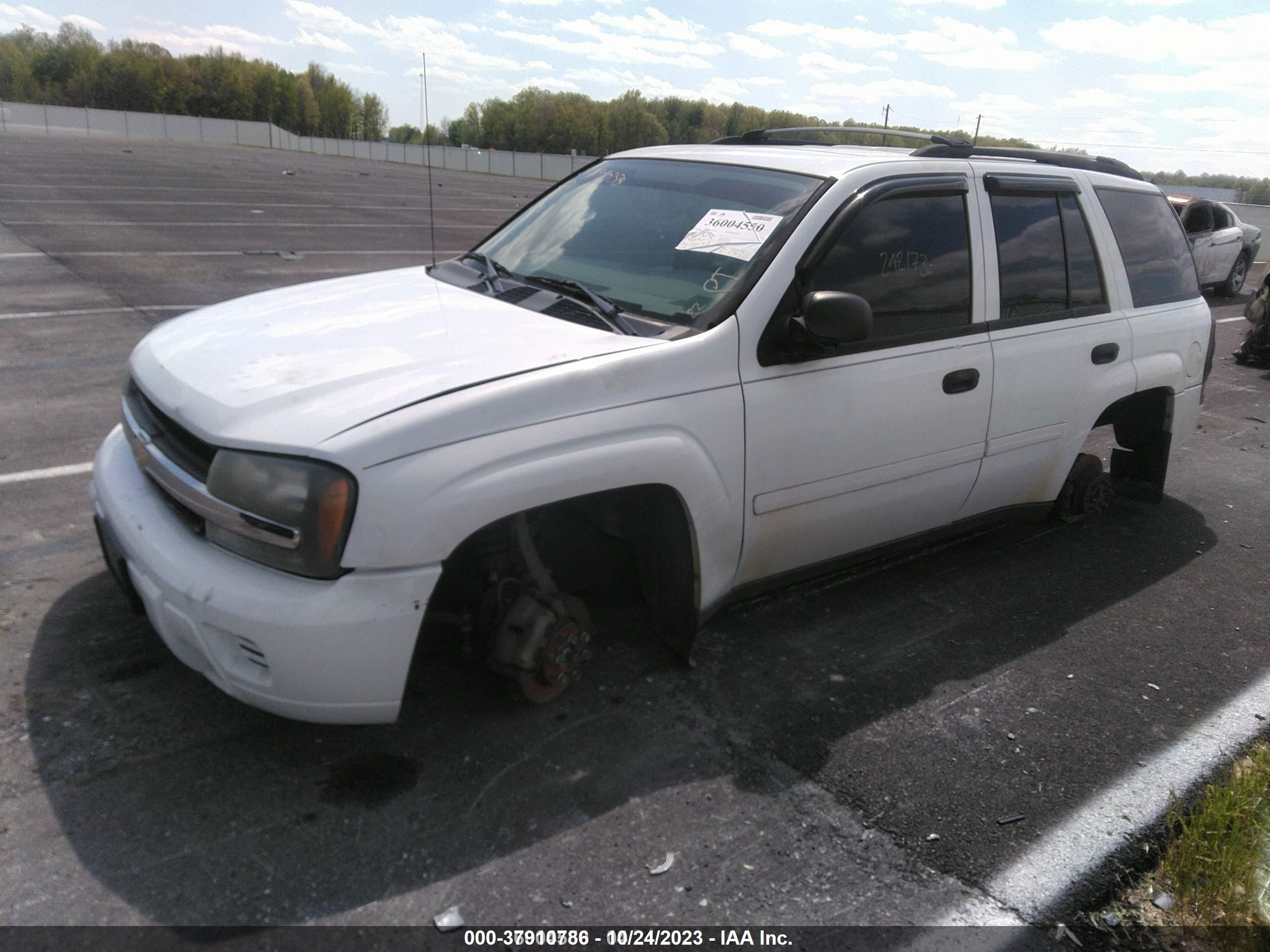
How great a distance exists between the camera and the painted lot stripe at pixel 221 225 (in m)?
14.0

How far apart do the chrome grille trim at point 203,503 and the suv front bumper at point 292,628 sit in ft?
0.29

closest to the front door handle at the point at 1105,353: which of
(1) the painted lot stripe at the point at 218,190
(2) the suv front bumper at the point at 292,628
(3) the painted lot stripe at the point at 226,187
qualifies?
(2) the suv front bumper at the point at 292,628

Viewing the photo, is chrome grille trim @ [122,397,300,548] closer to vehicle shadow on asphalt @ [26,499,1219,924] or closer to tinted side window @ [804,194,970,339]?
vehicle shadow on asphalt @ [26,499,1219,924]

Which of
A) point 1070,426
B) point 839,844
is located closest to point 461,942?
point 839,844

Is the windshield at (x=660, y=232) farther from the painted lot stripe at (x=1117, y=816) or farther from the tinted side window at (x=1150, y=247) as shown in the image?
the tinted side window at (x=1150, y=247)

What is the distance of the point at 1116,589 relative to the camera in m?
4.49

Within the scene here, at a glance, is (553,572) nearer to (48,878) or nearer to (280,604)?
(280,604)

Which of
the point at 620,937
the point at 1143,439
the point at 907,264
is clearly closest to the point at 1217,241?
the point at 1143,439

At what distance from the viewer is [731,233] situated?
135 inches

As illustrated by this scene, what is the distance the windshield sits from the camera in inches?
131

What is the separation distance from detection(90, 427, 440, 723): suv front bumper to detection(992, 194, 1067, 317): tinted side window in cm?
276

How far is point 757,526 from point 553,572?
2.32 ft

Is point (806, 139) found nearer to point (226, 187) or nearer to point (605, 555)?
point (605, 555)

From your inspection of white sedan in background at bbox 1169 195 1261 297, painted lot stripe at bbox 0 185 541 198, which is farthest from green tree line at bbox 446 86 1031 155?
white sedan in background at bbox 1169 195 1261 297
